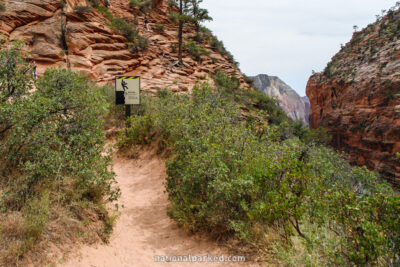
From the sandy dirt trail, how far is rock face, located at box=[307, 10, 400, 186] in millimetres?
24668

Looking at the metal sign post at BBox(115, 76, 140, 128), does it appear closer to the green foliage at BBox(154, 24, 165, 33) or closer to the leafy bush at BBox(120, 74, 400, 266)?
the leafy bush at BBox(120, 74, 400, 266)

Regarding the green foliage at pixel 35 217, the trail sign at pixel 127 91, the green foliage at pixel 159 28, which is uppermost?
the green foliage at pixel 159 28

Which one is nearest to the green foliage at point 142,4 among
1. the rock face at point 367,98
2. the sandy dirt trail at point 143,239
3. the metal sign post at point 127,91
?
the metal sign post at point 127,91

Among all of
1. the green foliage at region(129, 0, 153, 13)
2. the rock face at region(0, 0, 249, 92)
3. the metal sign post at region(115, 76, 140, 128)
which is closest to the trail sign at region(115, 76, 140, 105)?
the metal sign post at region(115, 76, 140, 128)

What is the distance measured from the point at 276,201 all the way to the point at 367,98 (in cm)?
3333

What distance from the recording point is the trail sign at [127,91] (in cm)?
891

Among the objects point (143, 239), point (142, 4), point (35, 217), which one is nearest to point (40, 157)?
point (35, 217)

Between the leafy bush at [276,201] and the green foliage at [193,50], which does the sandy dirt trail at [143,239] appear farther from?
the green foliage at [193,50]

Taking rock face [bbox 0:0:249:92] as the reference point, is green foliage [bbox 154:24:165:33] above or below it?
above

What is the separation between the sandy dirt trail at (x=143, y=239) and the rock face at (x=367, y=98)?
24.7m

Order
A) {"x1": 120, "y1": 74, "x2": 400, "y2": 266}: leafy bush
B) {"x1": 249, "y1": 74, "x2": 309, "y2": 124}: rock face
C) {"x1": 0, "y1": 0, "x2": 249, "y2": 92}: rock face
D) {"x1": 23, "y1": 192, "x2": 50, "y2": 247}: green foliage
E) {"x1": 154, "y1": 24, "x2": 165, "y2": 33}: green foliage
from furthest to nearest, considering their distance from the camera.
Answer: {"x1": 249, "y1": 74, "x2": 309, "y2": 124}: rock face < {"x1": 154, "y1": 24, "x2": 165, "y2": 33}: green foliage < {"x1": 0, "y1": 0, "x2": 249, "y2": 92}: rock face < {"x1": 23, "y1": 192, "x2": 50, "y2": 247}: green foliage < {"x1": 120, "y1": 74, "x2": 400, "y2": 266}: leafy bush

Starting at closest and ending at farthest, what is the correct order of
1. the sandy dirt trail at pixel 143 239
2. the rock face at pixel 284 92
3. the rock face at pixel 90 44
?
the sandy dirt trail at pixel 143 239 → the rock face at pixel 90 44 → the rock face at pixel 284 92

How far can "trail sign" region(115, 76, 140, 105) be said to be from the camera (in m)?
8.91

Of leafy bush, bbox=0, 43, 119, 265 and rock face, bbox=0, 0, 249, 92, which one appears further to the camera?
rock face, bbox=0, 0, 249, 92
